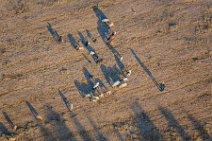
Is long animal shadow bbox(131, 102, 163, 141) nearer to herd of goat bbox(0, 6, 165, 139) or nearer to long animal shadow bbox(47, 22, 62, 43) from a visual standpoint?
herd of goat bbox(0, 6, 165, 139)

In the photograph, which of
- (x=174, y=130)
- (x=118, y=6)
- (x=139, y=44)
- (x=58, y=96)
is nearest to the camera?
(x=174, y=130)

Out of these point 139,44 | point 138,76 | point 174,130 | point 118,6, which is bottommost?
point 174,130

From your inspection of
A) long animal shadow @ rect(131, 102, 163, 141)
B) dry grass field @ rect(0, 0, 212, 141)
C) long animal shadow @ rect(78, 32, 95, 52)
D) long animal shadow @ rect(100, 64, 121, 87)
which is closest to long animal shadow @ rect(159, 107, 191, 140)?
dry grass field @ rect(0, 0, 212, 141)

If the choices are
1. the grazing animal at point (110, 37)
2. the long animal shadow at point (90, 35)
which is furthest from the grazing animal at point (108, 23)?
the long animal shadow at point (90, 35)

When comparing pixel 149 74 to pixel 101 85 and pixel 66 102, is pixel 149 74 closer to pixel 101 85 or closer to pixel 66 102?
pixel 101 85

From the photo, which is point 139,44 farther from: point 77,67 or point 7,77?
point 7,77

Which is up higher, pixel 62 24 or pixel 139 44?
pixel 62 24

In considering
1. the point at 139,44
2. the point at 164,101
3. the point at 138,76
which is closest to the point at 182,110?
the point at 164,101

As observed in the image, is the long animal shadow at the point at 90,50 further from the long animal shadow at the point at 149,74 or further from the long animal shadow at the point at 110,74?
the long animal shadow at the point at 149,74
